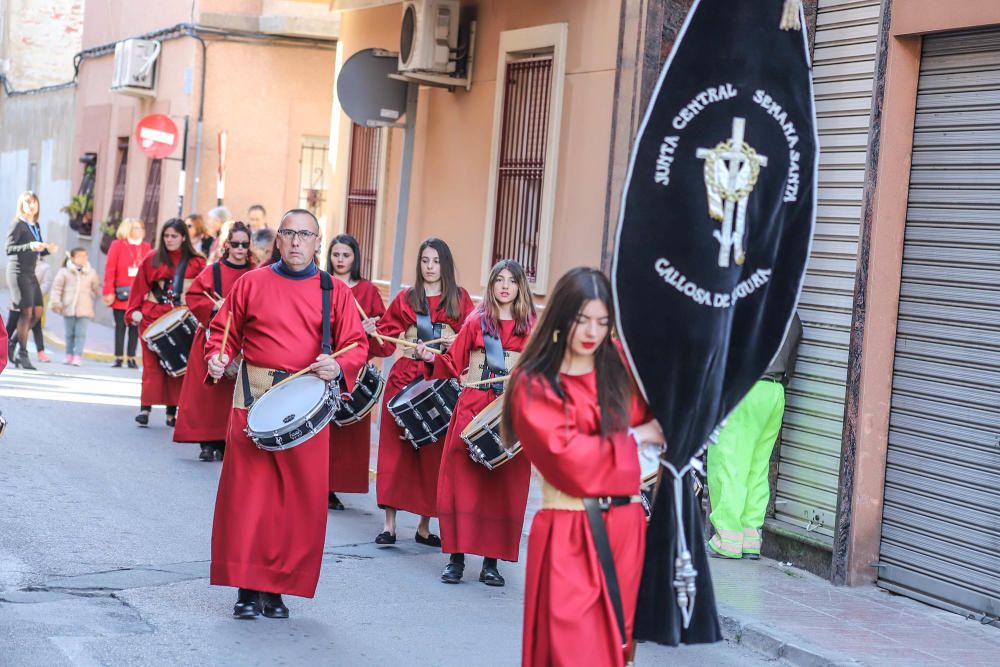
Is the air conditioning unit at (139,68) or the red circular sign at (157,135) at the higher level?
the air conditioning unit at (139,68)

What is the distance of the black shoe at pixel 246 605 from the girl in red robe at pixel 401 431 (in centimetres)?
225

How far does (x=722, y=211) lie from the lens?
521cm

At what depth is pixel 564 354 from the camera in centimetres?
517

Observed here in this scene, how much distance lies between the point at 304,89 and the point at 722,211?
19.4m

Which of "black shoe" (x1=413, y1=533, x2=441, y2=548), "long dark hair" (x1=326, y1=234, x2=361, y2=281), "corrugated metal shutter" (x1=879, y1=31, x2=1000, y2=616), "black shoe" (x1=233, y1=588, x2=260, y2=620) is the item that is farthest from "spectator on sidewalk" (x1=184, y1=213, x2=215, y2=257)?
"black shoe" (x1=233, y1=588, x2=260, y2=620)

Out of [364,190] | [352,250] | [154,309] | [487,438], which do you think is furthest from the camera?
[364,190]

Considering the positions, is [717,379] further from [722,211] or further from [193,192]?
[193,192]

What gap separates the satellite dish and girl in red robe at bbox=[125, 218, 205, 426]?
6.32 feet

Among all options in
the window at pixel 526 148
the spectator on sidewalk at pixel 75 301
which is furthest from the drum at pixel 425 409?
the spectator on sidewalk at pixel 75 301

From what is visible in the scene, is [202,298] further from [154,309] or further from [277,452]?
[277,452]

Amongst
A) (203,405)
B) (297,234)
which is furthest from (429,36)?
(297,234)

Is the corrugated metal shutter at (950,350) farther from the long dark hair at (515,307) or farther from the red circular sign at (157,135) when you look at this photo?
the red circular sign at (157,135)

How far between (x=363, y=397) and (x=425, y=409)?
2.54 feet

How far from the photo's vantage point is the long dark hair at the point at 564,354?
512 centimetres
